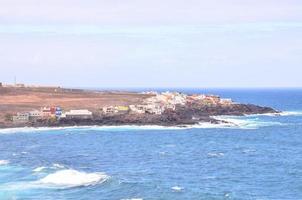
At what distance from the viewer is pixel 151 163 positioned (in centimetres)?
6556

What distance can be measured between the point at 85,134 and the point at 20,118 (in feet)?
66.5

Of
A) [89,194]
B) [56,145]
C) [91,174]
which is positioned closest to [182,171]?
[91,174]

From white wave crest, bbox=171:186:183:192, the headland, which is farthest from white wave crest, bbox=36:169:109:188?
the headland

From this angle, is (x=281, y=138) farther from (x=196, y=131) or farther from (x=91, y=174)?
(x=91, y=174)

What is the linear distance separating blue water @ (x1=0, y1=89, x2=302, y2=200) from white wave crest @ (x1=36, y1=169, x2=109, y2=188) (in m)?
0.08

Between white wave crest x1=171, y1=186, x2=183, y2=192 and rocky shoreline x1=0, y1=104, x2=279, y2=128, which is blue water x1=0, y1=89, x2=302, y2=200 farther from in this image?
rocky shoreline x1=0, y1=104, x2=279, y2=128

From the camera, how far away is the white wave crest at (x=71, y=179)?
52.9 metres

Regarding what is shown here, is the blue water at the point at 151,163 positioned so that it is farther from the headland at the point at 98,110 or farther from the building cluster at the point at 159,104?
the building cluster at the point at 159,104

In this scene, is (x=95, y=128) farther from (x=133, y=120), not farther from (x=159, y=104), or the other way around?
(x=159, y=104)

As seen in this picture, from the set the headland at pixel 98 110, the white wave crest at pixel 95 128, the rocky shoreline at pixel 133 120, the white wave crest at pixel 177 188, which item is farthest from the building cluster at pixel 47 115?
the white wave crest at pixel 177 188

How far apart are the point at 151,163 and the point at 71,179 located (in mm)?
12795

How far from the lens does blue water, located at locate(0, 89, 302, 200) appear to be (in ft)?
164

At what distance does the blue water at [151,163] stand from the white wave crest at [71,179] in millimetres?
81

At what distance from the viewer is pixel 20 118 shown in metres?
112
